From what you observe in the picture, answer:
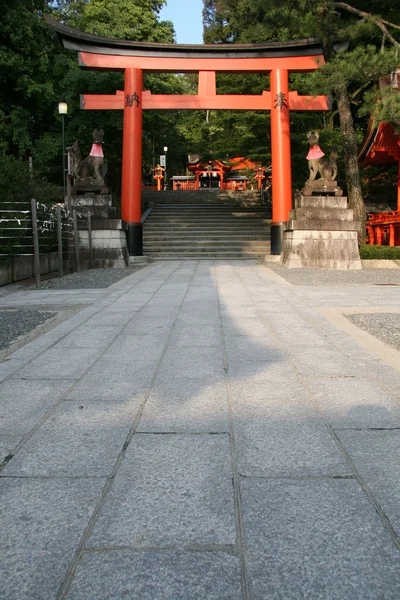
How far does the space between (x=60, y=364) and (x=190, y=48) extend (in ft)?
41.2

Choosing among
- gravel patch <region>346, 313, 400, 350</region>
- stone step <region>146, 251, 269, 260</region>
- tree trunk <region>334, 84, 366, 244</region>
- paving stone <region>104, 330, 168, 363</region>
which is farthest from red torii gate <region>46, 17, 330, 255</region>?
paving stone <region>104, 330, 168, 363</region>

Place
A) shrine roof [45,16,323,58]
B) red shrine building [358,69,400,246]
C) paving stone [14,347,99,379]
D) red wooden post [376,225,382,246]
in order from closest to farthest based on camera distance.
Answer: paving stone [14,347,99,379]
shrine roof [45,16,323,58]
red shrine building [358,69,400,246]
red wooden post [376,225,382,246]

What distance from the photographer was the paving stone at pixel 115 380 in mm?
2840

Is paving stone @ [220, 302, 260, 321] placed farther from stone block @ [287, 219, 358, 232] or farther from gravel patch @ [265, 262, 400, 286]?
stone block @ [287, 219, 358, 232]

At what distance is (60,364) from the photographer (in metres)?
3.54

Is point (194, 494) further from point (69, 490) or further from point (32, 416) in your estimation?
point (32, 416)

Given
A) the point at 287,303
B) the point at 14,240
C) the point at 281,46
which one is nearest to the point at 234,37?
the point at 281,46

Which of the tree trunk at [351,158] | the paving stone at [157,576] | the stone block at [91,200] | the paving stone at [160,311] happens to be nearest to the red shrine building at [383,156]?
the tree trunk at [351,158]

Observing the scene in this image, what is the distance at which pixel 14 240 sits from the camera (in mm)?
8625

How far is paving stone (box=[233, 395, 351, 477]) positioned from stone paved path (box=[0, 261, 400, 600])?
0.03ft

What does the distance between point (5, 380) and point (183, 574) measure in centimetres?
222

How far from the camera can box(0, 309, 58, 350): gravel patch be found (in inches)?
175

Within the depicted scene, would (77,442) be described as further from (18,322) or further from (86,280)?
(86,280)

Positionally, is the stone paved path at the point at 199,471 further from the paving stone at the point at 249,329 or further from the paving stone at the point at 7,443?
the paving stone at the point at 249,329
